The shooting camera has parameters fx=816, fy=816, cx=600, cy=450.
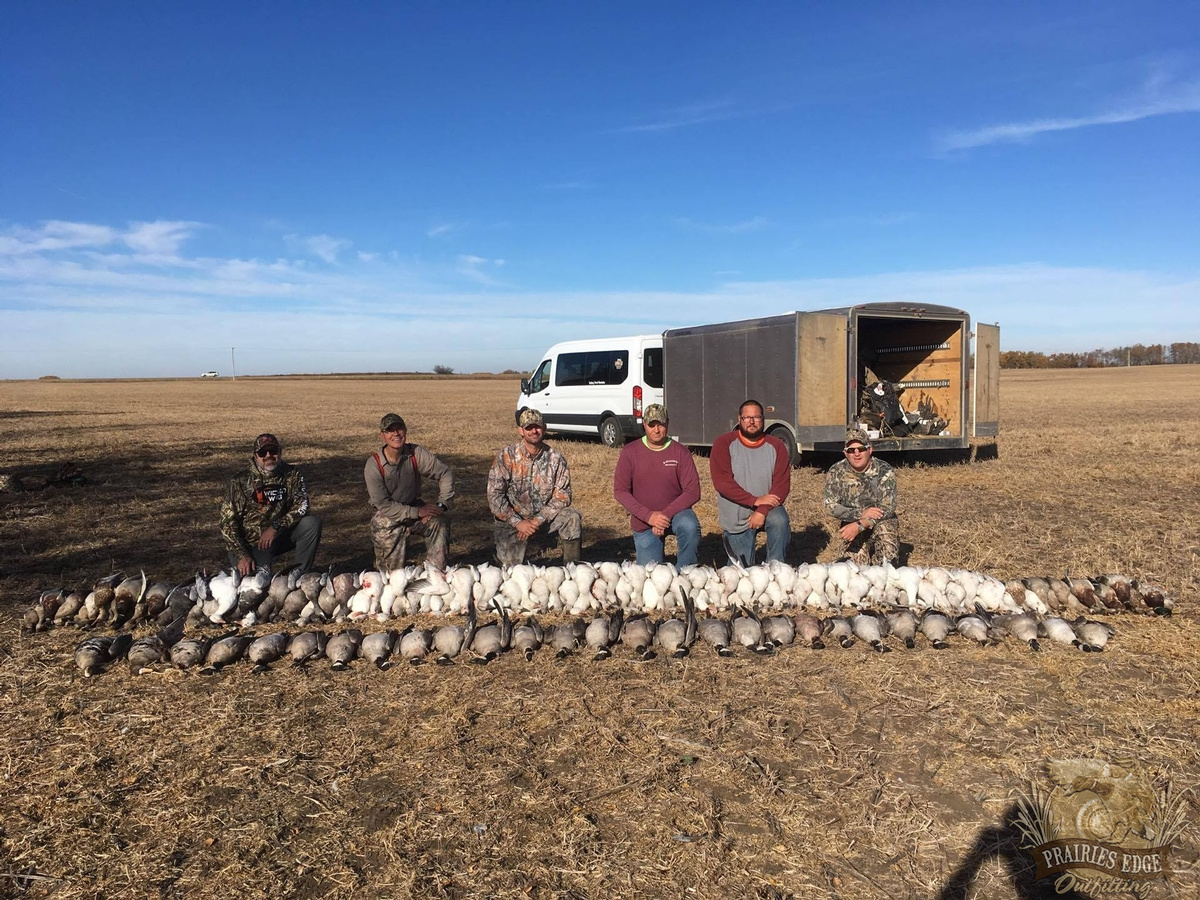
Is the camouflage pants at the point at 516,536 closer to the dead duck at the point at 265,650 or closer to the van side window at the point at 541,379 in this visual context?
the dead duck at the point at 265,650

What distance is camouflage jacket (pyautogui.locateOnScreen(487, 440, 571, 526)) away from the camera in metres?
7.87

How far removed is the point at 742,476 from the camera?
7945 mm

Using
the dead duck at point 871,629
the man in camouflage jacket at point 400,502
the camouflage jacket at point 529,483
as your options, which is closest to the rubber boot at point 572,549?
the camouflage jacket at point 529,483

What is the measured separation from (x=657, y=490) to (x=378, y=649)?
3.05m

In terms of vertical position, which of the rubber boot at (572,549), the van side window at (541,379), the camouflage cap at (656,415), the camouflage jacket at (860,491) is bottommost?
the rubber boot at (572,549)

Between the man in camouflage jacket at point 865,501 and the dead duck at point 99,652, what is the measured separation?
5.99 metres

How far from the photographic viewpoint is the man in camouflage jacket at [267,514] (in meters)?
7.20

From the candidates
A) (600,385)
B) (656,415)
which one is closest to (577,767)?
(656,415)

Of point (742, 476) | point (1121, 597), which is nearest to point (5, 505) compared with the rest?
point (742, 476)

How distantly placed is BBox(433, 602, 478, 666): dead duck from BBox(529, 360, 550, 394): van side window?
16081 millimetres

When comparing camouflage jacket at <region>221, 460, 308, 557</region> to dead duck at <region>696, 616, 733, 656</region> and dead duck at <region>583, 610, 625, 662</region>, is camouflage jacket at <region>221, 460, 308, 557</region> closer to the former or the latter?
dead duck at <region>583, 610, 625, 662</region>

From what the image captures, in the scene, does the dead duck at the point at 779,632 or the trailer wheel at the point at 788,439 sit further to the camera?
the trailer wheel at the point at 788,439

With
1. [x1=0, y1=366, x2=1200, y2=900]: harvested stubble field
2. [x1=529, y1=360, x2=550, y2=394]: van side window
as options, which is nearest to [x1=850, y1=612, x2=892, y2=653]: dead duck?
[x1=0, y1=366, x2=1200, y2=900]: harvested stubble field

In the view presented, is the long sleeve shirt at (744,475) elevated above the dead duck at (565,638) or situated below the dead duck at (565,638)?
above
